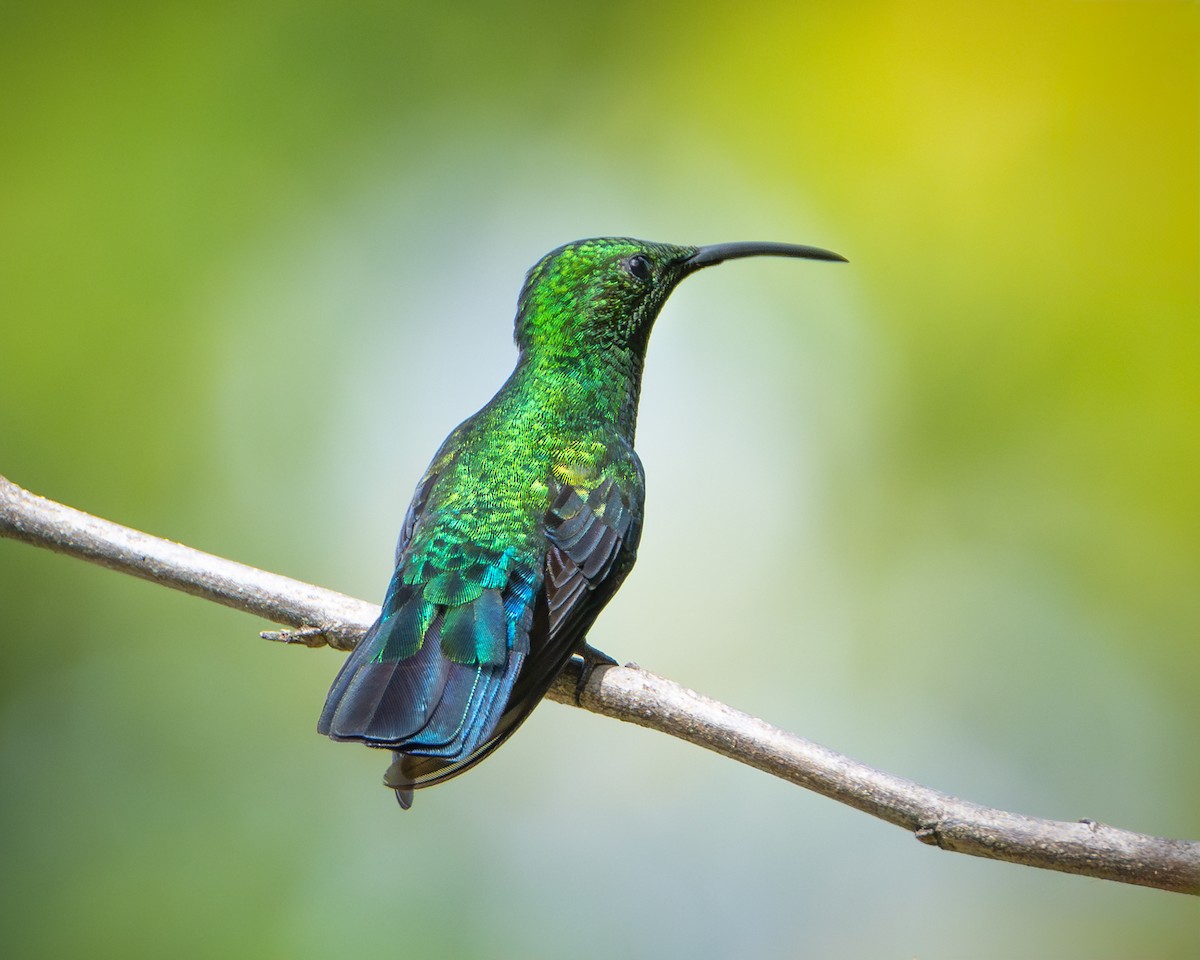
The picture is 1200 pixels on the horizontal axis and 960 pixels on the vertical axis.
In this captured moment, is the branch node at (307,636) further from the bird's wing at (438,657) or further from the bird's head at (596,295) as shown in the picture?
the bird's head at (596,295)

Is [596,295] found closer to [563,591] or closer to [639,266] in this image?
[639,266]

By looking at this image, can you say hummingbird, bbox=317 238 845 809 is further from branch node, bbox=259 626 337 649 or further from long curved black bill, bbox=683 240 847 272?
branch node, bbox=259 626 337 649

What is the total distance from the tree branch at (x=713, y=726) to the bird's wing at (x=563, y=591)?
109 millimetres

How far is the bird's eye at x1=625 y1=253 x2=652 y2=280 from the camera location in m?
2.69

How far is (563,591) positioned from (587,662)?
14 cm

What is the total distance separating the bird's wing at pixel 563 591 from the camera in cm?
185

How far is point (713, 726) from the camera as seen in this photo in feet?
6.12

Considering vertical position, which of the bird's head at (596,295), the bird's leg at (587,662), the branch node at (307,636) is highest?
the bird's head at (596,295)

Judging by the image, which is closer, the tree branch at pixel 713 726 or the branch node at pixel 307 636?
the tree branch at pixel 713 726

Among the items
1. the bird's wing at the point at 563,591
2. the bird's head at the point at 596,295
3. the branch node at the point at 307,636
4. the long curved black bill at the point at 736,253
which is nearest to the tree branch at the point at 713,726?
the branch node at the point at 307,636

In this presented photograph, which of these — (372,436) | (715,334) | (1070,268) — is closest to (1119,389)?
(1070,268)

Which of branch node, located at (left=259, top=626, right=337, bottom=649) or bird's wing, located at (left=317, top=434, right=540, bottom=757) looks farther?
branch node, located at (left=259, top=626, right=337, bottom=649)

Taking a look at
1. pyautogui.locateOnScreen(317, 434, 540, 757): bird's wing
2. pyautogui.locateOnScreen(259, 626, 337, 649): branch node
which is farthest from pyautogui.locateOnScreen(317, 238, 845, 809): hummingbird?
pyautogui.locateOnScreen(259, 626, 337, 649): branch node

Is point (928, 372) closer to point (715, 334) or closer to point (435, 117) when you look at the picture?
point (715, 334)
